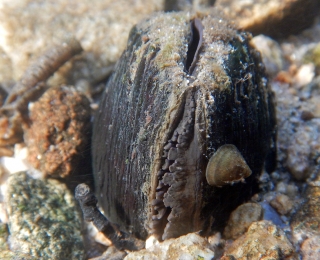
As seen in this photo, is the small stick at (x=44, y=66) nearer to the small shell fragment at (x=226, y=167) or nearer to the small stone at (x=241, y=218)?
the small shell fragment at (x=226, y=167)

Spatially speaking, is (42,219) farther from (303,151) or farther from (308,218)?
(303,151)

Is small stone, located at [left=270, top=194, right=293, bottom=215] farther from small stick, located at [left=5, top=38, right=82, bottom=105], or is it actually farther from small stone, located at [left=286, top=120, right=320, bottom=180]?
small stick, located at [left=5, top=38, right=82, bottom=105]

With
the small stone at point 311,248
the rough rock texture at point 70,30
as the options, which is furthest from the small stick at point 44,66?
the small stone at point 311,248

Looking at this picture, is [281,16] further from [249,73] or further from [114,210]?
[114,210]


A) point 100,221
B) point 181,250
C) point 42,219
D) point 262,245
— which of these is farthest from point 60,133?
point 262,245

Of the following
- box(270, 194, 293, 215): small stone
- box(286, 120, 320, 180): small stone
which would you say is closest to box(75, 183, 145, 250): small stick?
box(270, 194, 293, 215): small stone

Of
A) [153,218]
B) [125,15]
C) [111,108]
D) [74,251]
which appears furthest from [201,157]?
[125,15]
